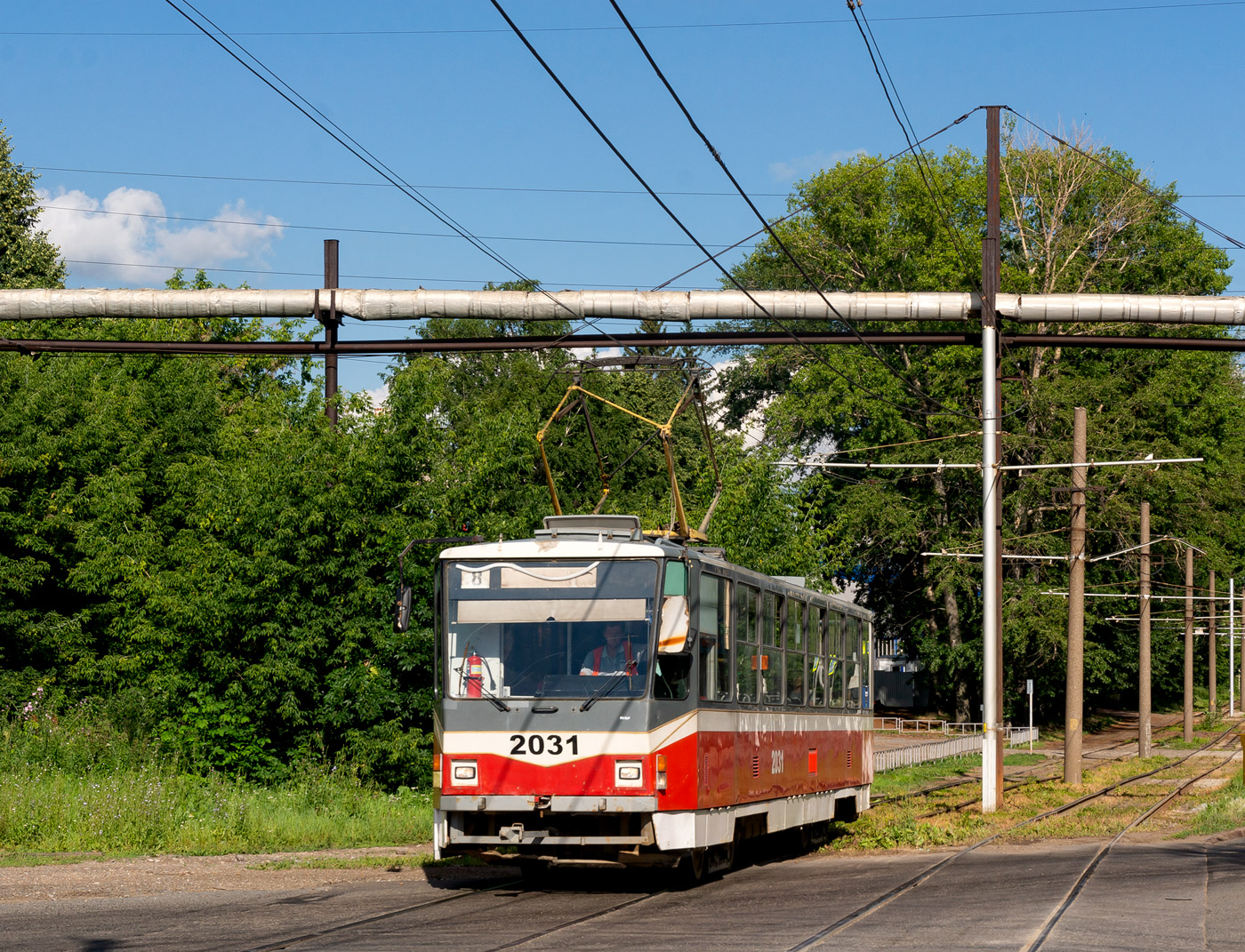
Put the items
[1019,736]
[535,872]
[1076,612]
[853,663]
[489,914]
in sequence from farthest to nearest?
[1019,736] → [1076,612] → [853,663] → [535,872] → [489,914]

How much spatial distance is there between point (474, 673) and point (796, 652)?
5.16 meters

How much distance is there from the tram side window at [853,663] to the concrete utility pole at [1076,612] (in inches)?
406

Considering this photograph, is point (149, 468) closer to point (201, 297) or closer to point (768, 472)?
point (201, 297)

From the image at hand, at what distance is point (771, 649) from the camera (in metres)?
16.4

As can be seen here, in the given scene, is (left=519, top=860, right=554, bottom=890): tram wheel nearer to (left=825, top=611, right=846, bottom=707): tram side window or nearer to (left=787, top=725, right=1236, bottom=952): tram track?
(left=787, top=725, right=1236, bottom=952): tram track

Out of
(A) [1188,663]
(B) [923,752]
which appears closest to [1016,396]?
(A) [1188,663]

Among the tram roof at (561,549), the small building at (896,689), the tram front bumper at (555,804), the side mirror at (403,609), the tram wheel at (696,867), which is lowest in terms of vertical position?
the small building at (896,689)

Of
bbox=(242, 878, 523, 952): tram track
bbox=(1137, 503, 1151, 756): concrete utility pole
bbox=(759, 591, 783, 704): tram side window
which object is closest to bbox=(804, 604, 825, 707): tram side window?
bbox=(759, 591, 783, 704): tram side window

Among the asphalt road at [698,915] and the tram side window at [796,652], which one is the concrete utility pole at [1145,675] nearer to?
the tram side window at [796,652]

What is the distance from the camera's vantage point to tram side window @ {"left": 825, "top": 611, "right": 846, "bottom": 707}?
19278 millimetres

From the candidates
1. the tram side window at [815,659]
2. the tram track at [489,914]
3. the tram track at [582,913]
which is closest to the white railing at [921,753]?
the tram side window at [815,659]

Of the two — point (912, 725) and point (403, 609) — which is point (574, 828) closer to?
point (403, 609)

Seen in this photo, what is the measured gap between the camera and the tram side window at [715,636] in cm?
1390

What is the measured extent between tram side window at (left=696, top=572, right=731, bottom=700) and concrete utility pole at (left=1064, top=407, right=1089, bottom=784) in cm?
1732
